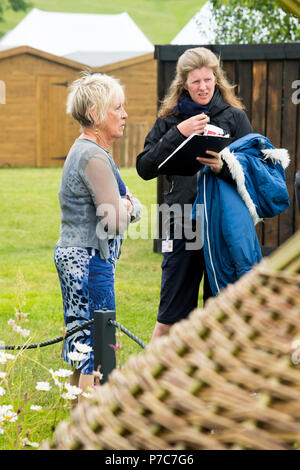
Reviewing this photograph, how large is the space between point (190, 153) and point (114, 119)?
0.45 metres

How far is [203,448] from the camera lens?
2.24 ft

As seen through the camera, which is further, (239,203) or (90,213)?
(239,203)

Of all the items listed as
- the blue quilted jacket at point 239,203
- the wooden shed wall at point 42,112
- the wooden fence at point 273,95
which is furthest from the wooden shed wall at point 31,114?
the blue quilted jacket at point 239,203

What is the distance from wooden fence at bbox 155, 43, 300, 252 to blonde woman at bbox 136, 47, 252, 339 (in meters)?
3.83

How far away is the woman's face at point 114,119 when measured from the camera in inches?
127

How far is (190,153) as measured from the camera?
3.46 meters

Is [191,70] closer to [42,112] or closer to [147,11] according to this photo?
[42,112]

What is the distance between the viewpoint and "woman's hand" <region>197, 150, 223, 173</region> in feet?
11.4

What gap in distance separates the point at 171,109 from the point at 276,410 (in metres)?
3.36

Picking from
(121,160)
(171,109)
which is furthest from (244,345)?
(121,160)

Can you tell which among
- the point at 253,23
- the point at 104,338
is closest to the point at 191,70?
the point at 104,338

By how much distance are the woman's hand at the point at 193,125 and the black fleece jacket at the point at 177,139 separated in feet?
0.10

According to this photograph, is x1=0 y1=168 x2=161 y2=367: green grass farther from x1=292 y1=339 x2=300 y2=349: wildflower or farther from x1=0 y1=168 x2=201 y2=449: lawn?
x1=292 y1=339 x2=300 y2=349: wildflower

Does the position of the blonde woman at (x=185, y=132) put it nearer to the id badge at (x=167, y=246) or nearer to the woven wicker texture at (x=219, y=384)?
the id badge at (x=167, y=246)
